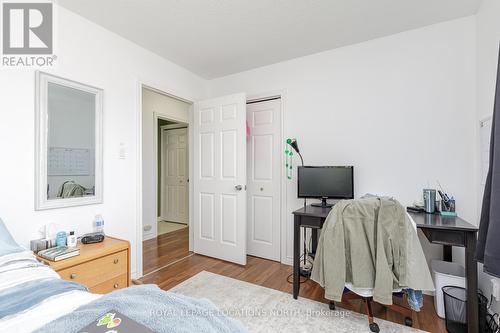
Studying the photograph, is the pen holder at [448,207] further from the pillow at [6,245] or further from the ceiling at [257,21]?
the pillow at [6,245]

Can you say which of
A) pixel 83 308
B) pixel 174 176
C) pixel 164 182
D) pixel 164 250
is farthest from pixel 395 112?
pixel 164 182

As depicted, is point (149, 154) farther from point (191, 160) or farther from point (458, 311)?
point (458, 311)

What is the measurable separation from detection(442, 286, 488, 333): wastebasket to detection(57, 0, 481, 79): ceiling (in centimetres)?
A: 233

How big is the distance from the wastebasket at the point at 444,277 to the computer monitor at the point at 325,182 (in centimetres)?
90

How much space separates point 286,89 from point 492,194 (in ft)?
7.33

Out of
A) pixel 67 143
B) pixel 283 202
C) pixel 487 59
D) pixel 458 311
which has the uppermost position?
pixel 487 59

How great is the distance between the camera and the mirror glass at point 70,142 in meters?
1.88

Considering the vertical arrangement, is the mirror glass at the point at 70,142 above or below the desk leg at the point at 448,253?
above

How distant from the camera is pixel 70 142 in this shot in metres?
1.99

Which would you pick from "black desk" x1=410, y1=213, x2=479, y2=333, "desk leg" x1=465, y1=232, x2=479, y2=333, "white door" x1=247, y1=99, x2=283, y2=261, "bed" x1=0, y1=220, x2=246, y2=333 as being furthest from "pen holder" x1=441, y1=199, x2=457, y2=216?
"bed" x1=0, y1=220, x2=246, y2=333

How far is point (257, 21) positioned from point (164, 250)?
10.4 ft

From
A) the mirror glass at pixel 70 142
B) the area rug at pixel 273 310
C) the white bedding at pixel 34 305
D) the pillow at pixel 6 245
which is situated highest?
the mirror glass at pixel 70 142

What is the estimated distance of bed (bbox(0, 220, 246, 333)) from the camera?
0.78 metres

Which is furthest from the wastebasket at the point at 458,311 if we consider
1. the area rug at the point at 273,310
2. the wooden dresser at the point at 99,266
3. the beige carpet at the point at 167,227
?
the beige carpet at the point at 167,227
